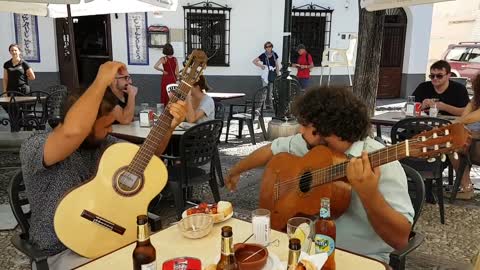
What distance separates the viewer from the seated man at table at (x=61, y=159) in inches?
74.8

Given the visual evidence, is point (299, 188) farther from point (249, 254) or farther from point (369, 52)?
point (369, 52)

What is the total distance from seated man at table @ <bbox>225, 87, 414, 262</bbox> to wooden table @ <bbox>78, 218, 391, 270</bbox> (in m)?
0.26

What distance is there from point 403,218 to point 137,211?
123 cm

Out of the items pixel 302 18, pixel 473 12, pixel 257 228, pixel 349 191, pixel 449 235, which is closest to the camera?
pixel 257 228

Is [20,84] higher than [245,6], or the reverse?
[245,6]

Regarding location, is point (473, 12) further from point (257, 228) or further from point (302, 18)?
point (257, 228)

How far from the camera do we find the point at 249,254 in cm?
138

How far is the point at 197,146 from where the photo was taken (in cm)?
376

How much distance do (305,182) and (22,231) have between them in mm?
1428

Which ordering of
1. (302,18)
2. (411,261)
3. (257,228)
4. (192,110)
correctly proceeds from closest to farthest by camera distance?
(257,228)
(411,261)
(192,110)
(302,18)

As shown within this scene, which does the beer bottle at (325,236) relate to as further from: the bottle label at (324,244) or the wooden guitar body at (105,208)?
the wooden guitar body at (105,208)

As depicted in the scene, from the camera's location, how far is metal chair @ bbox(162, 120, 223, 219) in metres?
3.64

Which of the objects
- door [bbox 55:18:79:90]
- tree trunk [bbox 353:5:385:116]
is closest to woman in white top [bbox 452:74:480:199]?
tree trunk [bbox 353:5:385:116]

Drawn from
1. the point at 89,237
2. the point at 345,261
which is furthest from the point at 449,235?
the point at 89,237
